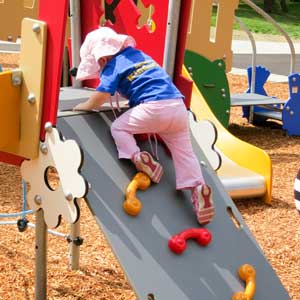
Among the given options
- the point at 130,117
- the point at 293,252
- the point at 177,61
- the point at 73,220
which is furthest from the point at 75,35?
the point at 293,252

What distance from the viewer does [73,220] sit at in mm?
2797

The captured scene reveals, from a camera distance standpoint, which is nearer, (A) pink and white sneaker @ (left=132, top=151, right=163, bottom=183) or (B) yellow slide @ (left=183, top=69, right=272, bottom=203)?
(A) pink and white sneaker @ (left=132, top=151, right=163, bottom=183)

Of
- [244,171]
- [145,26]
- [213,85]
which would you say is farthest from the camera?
[213,85]

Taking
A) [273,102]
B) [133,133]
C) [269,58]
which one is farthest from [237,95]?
[269,58]

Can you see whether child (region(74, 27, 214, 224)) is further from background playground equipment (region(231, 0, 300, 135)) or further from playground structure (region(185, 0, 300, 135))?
background playground equipment (region(231, 0, 300, 135))

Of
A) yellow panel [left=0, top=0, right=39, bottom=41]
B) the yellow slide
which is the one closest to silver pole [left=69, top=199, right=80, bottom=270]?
the yellow slide

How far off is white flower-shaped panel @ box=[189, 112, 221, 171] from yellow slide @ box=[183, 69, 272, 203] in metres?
1.45

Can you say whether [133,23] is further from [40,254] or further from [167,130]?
[40,254]

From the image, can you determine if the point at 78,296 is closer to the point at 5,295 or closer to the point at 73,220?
the point at 5,295

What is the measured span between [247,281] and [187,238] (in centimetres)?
33

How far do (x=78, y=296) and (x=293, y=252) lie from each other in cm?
153

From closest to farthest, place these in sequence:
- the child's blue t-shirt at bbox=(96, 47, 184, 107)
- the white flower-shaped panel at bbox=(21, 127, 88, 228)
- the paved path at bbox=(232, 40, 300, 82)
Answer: the white flower-shaped panel at bbox=(21, 127, 88, 228)
the child's blue t-shirt at bbox=(96, 47, 184, 107)
the paved path at bbox=(232, 40, 300, 82)

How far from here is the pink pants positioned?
3.14 meters

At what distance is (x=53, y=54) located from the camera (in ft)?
9.47
